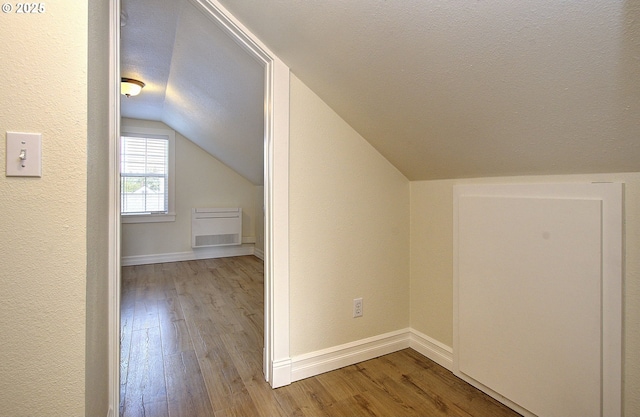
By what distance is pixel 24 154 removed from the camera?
873mm

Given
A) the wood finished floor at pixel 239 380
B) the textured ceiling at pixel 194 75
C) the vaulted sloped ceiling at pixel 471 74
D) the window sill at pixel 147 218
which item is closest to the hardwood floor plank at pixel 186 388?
the wood finished floor at pixel 239 380

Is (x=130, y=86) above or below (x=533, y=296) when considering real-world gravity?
above

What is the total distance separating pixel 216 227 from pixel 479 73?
462cm

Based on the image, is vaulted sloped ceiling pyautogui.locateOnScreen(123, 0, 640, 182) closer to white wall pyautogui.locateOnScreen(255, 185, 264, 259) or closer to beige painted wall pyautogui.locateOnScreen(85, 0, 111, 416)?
beige painted wall pyautogui.locateOnScreen(85, 0, 111, 416)

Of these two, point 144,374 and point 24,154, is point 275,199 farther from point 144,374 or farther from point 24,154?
point 144,374

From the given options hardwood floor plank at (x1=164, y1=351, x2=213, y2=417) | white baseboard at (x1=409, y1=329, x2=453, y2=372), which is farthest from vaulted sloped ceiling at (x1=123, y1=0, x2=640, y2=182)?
hardwood floor plank at (x1=164, y1=351, x2=213, y2=417)

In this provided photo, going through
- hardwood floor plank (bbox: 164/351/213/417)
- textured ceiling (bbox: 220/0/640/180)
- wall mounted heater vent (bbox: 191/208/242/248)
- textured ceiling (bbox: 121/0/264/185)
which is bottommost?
hardwood floor plank (bbox: 164/351/213/417)

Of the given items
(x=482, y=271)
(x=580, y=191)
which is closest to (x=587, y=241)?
(x=580, y=191)

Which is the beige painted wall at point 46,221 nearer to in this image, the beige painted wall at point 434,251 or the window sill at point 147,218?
the beige painted wall at point 434,251

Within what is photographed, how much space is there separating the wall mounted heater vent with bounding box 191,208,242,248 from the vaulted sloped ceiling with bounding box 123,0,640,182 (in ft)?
11.0

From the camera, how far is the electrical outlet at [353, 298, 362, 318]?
196 centimetres

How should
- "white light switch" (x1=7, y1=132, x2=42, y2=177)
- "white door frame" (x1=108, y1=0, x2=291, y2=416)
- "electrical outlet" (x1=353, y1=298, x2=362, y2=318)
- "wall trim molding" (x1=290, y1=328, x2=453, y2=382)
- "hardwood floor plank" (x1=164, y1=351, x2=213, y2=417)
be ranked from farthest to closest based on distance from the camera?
"electrical outlet" (x1=353, y1=298, x2=362, y2=318), "wall trim molding" (x1=290, y1=328, x2=453, y2=382), "white door frame" (x1=108, y1=0, x2=291, y2=416), "hardwood floor plank" (x1=164, y1=351, x2=213, y2=417), "white light switch" (x1=7, y1=132, x2=42, y2=177)

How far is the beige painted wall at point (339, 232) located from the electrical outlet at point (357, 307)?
0.03 metres

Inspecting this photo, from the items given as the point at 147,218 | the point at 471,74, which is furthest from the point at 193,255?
the point at 471,74
